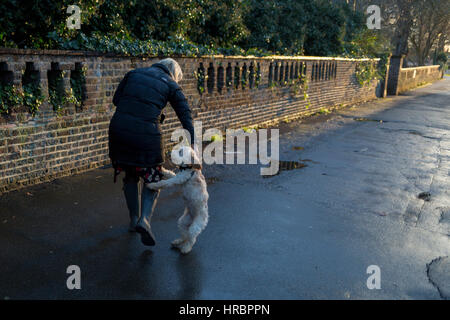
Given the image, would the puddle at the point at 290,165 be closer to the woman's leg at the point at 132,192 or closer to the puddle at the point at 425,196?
the puddle at the point at 425,196

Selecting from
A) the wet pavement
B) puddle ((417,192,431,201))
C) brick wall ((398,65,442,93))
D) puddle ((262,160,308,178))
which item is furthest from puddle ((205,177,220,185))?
brick wall ((398,65,442,93))

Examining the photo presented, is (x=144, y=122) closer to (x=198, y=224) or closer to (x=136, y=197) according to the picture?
(x=136, y=197)

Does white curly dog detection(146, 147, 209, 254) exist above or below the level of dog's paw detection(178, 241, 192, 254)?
→ above

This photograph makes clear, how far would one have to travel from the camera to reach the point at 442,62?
50.7 metres

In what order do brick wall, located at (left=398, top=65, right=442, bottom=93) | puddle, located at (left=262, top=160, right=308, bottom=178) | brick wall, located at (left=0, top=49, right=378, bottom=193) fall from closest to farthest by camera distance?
brick wall, located at (left=0, top=49, right=378, bottom=193)
puddle, located at (left=262, top=160, right=308, bottom=178)
brick wall, located at (left=398, top=65, right=442, bottom=93)

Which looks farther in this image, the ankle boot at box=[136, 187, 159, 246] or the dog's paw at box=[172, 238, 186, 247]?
the dog's paw at box=[172, 238, 186, 247]

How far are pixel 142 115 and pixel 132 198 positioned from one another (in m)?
0.90

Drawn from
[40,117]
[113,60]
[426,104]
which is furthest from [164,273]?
[426,104]

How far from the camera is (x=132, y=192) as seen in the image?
4.38 metres

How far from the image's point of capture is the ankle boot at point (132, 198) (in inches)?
172

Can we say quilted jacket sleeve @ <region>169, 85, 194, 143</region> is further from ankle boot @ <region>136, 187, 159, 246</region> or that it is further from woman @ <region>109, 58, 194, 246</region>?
ankle boot @ <region>136, 187, 159, 246</region>

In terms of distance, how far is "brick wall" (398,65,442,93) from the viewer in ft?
87.7

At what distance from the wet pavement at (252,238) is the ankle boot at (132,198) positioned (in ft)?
0.57

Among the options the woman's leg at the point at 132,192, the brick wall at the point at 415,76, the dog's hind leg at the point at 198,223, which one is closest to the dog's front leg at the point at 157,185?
the woman's leg at the point at 132,192
